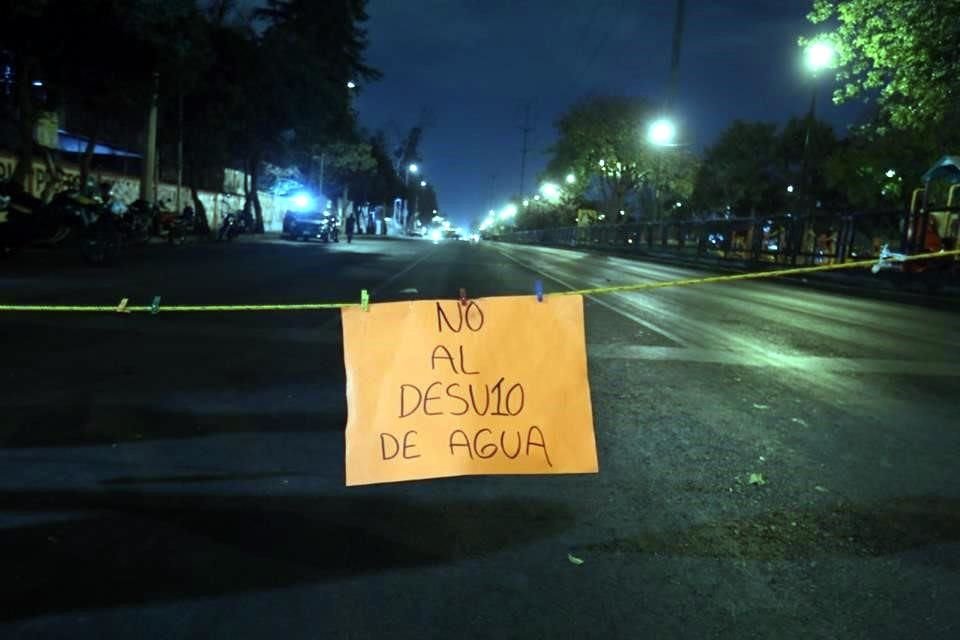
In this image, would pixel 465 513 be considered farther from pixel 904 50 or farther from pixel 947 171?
pixel 947 171

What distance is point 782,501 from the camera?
4629mm

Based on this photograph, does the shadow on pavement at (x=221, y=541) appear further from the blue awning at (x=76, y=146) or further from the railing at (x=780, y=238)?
the blue awning at (x=76, y=146)

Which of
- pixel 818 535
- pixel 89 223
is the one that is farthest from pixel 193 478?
pixel 89 223

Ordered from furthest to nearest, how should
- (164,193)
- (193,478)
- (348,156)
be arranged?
(348,156)
(164,193)
(193,478)

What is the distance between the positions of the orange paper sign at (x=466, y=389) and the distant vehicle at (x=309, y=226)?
3984 centimetres

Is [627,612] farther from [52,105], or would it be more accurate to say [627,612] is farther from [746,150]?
[746,150]

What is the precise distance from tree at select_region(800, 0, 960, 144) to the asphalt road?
9.88 m

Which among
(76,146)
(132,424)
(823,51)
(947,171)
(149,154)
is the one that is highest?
(823,51)

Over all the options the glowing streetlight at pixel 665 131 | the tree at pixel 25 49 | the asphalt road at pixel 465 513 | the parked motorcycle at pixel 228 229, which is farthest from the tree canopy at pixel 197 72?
the glowing streetlight at pixel 665 131

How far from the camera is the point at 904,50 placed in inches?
645

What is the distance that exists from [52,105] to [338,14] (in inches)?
1459

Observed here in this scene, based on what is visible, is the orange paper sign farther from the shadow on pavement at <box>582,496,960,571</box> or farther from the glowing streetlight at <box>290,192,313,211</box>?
the glowing streetlight at <box>290,192,313,211</box>

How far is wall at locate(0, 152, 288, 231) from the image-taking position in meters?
26.8

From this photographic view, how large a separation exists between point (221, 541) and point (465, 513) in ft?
3.84
